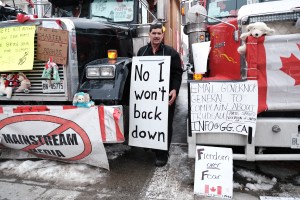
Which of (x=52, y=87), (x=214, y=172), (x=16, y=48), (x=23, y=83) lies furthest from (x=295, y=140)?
(x=16, y=48)

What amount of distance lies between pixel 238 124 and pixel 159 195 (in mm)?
1071

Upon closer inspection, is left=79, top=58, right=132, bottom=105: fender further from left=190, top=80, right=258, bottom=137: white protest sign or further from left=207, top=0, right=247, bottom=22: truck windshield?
left=207, top=0, right=247, bottom=22: truck windshield

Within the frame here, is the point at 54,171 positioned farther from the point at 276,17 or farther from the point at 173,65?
the point at 276,17

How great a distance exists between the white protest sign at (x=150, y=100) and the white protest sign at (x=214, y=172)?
58 centimetres

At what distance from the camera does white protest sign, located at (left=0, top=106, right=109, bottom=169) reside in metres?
3.19

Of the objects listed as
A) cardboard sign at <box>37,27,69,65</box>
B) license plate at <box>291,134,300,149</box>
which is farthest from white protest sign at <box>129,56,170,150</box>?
license plate at <box>291,134,300,149</box>

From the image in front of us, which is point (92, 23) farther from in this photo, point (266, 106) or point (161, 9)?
point (266, 106)

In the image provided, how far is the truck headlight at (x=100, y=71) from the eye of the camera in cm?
322

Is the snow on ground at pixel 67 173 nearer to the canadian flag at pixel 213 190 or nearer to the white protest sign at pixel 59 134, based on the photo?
the white protest sign at pixel 59 134

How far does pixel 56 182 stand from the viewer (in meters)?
3.23

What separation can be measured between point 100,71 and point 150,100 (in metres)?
0.67

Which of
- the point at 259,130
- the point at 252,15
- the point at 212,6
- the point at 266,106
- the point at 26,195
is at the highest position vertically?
the point at 212,6

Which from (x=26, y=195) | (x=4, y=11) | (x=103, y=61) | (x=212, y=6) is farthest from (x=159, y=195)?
(x=4, y=11)

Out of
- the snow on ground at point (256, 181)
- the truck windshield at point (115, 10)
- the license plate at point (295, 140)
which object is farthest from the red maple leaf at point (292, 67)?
the truck windshield at point (115, 10)
